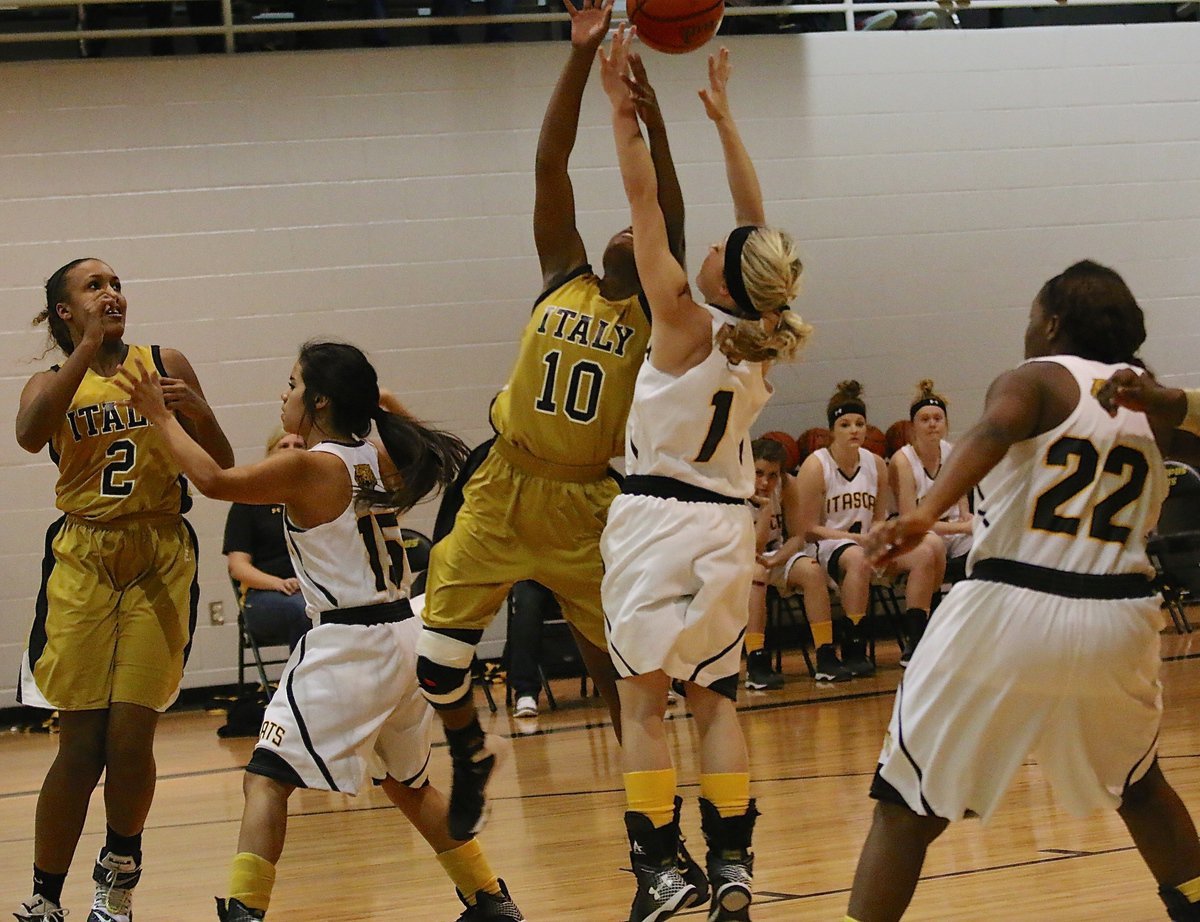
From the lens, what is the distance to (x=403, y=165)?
31.2 feet

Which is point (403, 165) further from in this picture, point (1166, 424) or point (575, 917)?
point (1166, 424)

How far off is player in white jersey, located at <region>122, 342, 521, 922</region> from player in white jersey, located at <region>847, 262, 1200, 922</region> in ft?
4.43

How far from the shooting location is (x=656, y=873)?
3424 mm

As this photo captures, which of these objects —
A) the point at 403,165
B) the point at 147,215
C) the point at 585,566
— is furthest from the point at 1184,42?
the point at 585,566

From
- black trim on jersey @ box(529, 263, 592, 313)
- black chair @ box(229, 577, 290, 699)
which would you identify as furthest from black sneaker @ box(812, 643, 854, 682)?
black trim on jersey @ box(529, 263, 592, 313)

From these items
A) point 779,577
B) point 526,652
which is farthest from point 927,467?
point 526,652

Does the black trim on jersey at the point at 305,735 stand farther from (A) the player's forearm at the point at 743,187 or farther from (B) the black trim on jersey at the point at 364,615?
(A) the player's forearm at the point at 743,187

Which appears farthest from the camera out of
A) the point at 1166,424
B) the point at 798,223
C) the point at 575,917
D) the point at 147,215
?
the point at 798,223

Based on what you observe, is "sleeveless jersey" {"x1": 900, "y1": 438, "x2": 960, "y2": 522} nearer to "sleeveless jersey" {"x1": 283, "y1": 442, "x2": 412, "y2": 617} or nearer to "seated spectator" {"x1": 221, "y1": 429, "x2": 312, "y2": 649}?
"seated spectator" {"x1": 221, "y1": 429, "x2": 312, "y2": 649}

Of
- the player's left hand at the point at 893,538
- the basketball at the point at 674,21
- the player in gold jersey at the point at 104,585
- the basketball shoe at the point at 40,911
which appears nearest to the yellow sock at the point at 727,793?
the player's left hand at the point at 893,538

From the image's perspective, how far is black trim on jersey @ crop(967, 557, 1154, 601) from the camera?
277 centimetres

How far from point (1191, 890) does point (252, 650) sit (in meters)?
6.77

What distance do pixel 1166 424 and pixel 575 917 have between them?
6.82 ft

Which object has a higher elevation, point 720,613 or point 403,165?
point 403,165
